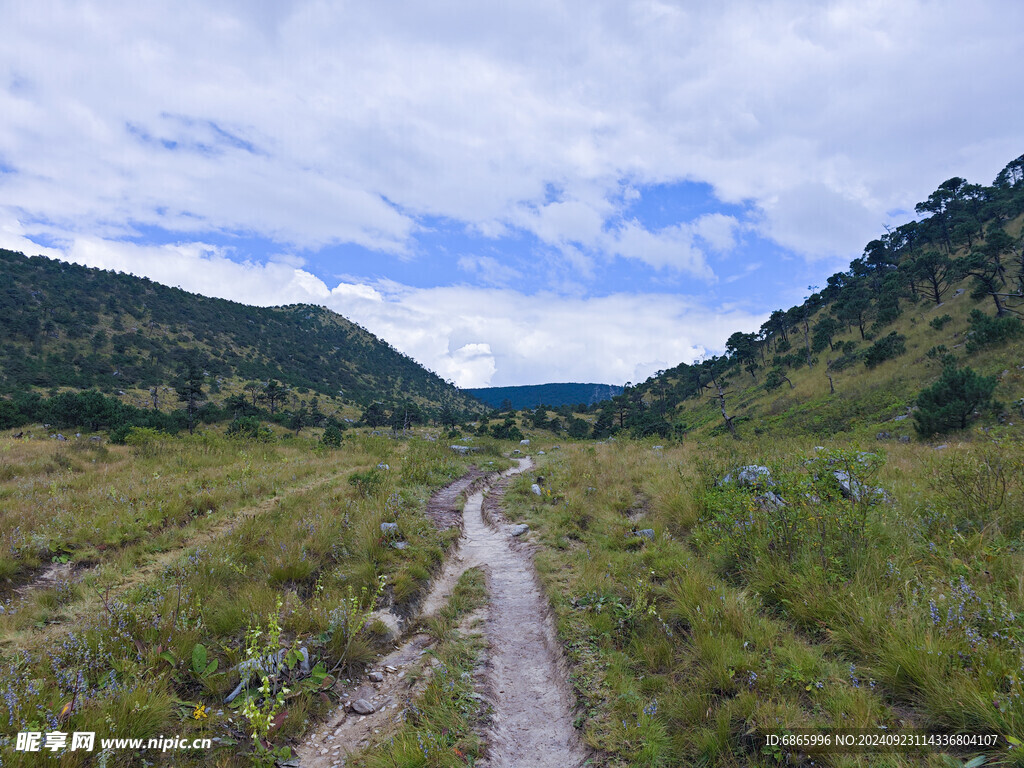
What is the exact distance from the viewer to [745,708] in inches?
140

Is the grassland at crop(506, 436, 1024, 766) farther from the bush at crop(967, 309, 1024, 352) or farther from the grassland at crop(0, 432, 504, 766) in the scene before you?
the bush at crop(967, 309, 1024, 352)

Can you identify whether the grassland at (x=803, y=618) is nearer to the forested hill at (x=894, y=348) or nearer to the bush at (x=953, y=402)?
the bush at (x=953, y=402)

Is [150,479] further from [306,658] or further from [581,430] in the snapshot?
[581,430]

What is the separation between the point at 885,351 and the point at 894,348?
71 centimetres

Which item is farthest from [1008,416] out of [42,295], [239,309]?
[239,309]

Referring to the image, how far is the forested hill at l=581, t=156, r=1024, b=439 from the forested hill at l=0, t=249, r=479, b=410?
76124 mm

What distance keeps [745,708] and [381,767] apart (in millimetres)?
3229

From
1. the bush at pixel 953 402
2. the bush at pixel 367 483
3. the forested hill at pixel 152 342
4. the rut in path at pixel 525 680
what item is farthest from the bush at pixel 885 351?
the forested hill at pixel 152 342

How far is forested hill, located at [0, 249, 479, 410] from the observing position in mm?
68281

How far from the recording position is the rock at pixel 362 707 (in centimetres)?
440

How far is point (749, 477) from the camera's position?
28.6 feet

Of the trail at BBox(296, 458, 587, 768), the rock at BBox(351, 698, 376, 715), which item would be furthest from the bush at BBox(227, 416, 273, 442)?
the rock at BBox(351, 698, 376, 715)

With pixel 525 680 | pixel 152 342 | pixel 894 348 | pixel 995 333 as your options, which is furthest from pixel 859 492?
pixel 152 342

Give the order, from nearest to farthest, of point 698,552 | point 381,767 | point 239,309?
point 381,767 → point 698,552 → point 239,309
